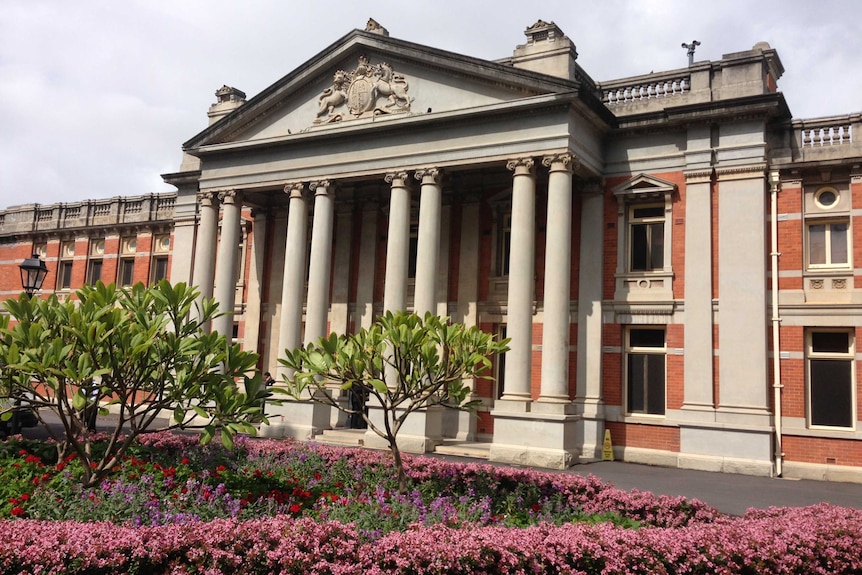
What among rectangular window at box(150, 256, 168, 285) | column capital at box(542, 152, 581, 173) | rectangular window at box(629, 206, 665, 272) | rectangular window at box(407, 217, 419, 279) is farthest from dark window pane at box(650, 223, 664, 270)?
rectangular window at box(150, 256, 168, 285)

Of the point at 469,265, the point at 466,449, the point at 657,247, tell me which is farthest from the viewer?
the point at 469,265

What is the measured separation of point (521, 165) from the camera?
1994 centimetres

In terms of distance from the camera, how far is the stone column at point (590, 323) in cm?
2003

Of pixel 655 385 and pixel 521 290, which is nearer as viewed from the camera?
pixel 521 290

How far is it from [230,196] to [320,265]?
488cm

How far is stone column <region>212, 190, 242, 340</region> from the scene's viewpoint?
24297mm

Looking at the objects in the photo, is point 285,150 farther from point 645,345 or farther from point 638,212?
point 645,345

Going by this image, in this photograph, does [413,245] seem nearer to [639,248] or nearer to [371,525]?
[639,248]

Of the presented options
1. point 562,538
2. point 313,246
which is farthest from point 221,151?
point 562,538

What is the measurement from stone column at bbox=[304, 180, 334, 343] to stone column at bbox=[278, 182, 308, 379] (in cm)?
41

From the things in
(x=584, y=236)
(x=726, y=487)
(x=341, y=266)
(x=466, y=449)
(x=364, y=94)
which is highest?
(x=364, y=94)

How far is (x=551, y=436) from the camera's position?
1803cm

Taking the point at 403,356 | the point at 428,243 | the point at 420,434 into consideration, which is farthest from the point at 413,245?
the point at 403,356

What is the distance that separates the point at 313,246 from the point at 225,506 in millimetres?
14655
